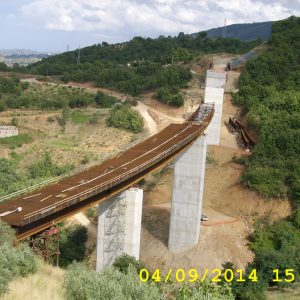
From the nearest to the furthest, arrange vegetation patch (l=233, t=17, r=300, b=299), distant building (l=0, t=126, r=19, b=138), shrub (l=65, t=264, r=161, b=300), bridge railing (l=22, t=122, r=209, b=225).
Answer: shrub (l=65, t=264, r=161, b=300) < bridge railing (l=22, t=122, r=209, b=225) < vegetation patch (l=233, t=17, r=300, b=299) < distant building (l=0, t=126, r=19, b=138)

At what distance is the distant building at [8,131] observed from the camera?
63.8m

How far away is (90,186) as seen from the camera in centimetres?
2539

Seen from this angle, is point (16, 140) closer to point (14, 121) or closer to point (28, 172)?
point (14, 121)

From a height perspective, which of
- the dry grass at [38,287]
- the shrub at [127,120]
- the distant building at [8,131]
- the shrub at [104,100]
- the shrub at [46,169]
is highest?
the dry grass at [38,287]

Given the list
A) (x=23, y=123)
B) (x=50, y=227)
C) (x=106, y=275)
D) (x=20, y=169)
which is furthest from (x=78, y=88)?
(x=106, y=275)

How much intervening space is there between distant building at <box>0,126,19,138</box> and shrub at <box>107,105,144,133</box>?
1248 centimetres

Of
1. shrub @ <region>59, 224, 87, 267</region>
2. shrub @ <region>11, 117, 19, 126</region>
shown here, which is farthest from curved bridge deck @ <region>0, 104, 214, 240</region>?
shrub @ <region>11, 117, 19, 126</region>

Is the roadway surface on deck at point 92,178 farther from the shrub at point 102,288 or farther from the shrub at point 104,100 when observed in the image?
the shrub at point 104,100

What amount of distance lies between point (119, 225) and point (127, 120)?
3856cm

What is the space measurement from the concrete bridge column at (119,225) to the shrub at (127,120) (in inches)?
1454

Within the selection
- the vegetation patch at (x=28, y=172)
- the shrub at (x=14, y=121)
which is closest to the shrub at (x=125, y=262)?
the vegetation patch at (x=28, y=172)

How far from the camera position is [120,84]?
8500 centimetres

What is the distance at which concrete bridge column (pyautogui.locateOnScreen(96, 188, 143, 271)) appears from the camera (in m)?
28.6

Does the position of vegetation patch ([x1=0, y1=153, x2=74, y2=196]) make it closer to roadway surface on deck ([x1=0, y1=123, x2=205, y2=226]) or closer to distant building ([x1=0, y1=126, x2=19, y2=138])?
distant building ([x1=0, y1=126, x2=19, y2=138])
